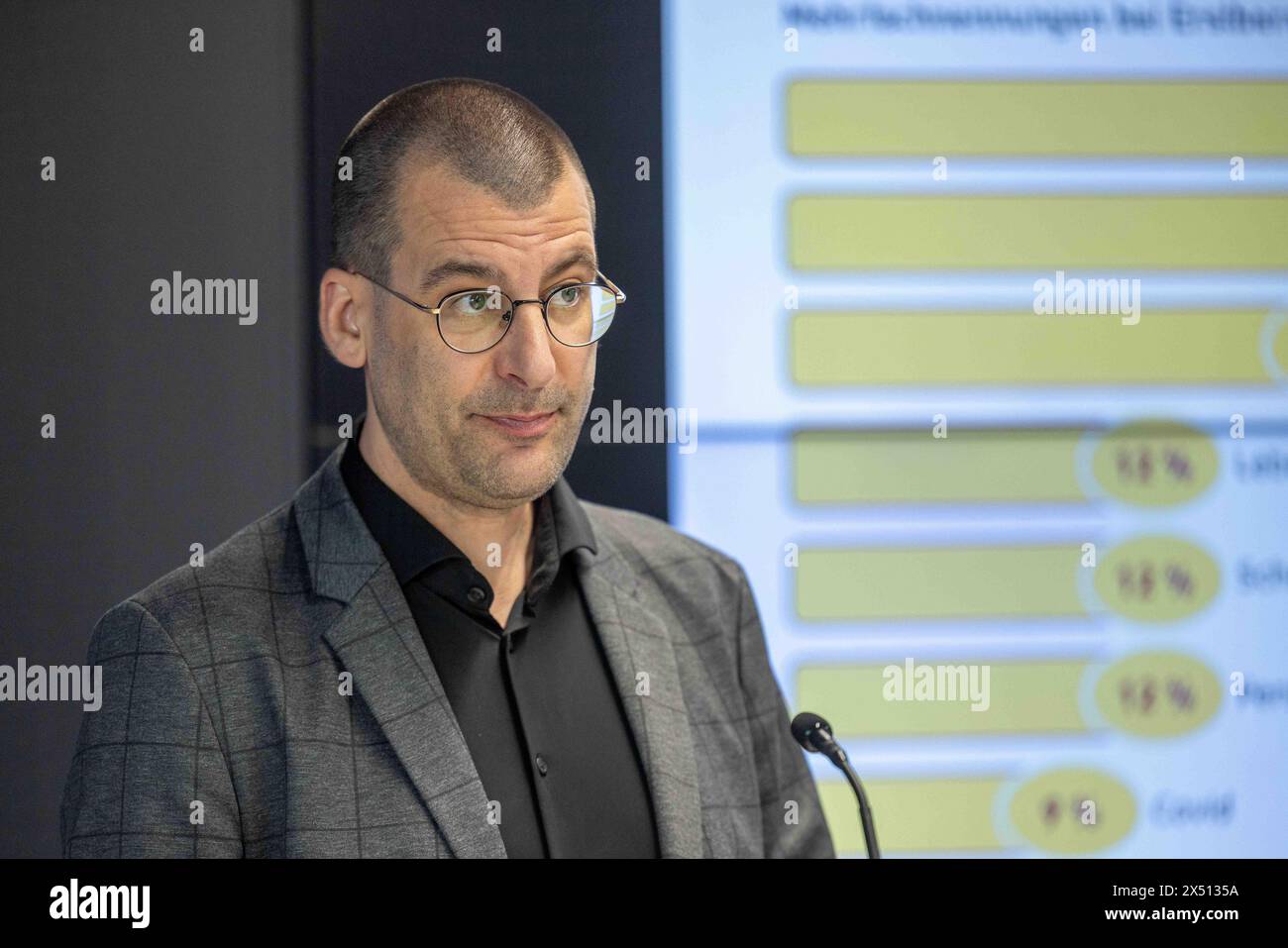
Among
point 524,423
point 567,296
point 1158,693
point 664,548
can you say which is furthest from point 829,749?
point 567,296

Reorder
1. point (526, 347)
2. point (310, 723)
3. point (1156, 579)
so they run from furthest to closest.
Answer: point (1156, 579), point (526, 347), point (310, 723)

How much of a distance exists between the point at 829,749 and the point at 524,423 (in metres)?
0.64

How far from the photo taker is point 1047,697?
2.01 m

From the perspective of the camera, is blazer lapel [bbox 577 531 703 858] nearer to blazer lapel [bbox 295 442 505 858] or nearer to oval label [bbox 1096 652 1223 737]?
blazer lapel [bbox 295 442 505 858]

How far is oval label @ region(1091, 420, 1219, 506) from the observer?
6.63ft

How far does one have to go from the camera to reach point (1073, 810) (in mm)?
1995

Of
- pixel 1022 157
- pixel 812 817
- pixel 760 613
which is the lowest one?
pixel 812 817

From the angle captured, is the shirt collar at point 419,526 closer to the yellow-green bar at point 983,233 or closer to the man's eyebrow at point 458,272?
the man's eyebrow at point 458,272

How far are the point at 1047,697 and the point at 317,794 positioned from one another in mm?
1084

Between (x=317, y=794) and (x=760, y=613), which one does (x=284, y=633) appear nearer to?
(x=317, y=794)

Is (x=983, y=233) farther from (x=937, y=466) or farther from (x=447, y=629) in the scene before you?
(x=447, y=629)

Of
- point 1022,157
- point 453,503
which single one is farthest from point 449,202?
point 1022,157

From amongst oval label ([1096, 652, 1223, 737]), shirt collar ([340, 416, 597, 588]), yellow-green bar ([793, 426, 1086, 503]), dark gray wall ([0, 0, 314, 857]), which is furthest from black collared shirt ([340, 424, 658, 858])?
oval label ([1096, 652, 1223, 737])
